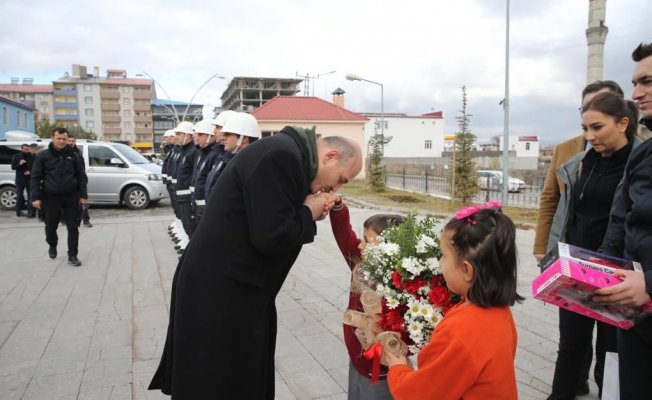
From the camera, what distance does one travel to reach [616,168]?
8.38 feet

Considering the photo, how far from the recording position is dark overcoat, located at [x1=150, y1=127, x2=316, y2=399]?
1.73 metres

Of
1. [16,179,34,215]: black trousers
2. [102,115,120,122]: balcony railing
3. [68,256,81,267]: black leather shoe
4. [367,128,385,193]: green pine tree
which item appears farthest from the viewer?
[102,115,120,122]: balcony railing

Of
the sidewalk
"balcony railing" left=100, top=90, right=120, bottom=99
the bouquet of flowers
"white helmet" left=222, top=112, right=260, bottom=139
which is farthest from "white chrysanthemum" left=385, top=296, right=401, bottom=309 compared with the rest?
"balcony railing" left=100, top=90, right=120, bottom=99

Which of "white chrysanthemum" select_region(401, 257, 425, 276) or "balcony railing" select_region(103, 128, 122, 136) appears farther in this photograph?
"balcony railing" select_region(103, 128, 122, 136)

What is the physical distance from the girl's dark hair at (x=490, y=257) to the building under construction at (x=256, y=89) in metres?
86.7

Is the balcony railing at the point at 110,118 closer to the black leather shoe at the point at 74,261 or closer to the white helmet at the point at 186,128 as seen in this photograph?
the white helmet at the point at 186,128

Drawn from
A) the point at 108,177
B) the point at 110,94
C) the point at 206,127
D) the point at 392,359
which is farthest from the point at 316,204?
the point at 110,94

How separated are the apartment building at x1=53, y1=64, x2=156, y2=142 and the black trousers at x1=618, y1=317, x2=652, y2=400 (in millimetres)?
98745

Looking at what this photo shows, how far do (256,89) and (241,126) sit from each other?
86.1 meters

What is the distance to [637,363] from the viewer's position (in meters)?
1.80

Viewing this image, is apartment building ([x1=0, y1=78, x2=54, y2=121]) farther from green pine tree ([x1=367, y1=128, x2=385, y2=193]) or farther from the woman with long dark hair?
the woman with long dark hair

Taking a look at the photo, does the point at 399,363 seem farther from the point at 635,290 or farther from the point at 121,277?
the point at 121,277

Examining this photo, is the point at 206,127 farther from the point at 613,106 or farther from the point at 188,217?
the point at 613,106

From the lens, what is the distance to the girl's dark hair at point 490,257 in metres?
1.53
